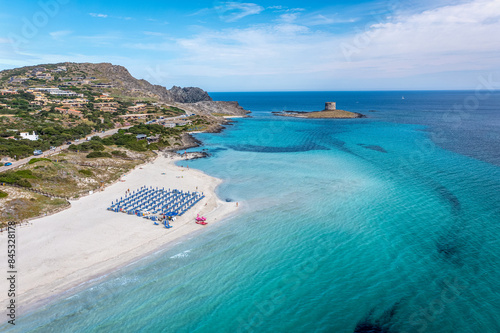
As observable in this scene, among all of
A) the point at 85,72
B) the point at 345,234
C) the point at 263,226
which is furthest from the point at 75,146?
the point at 85,72

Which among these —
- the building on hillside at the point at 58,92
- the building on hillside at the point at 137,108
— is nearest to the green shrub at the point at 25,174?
the building on hillside at the point at 137,108

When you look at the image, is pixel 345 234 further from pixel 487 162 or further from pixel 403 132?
pixel 403 132

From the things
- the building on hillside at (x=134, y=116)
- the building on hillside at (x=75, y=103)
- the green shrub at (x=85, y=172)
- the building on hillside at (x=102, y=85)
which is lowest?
the green shrub at (x=85, y=172)

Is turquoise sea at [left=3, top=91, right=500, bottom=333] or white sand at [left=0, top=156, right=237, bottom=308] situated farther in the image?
white sand at [left=0, top=156, right=237, bottom=308]

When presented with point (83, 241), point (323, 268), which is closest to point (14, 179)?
point (83, 241)

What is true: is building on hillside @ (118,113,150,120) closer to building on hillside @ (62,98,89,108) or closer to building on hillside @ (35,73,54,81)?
building on hillside @ (62,98,89,108)

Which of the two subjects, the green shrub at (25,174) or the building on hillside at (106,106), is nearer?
the green shrub at (25,174)

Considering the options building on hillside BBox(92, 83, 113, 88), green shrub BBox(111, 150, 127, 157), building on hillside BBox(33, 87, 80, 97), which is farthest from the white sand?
building on hillside BBox(92, 83, 113, 88)

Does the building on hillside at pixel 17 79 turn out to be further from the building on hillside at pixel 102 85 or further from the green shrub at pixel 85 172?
the green shrub at pixel 85 172

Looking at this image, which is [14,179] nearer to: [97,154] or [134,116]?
[97,154]
